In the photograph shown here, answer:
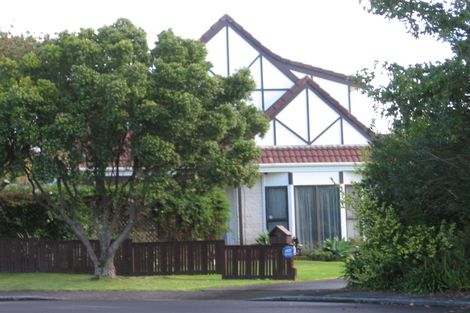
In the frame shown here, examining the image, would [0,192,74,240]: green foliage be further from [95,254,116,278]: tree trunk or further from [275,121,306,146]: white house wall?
[275,121,306,146]: white house wall

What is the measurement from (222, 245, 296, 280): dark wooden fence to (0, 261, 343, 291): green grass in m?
0.44

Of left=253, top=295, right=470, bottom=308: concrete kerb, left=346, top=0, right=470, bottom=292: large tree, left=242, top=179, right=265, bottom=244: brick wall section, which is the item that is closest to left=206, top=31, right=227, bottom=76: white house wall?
left=242, top=179, right=265, bottom=244: brick wall section

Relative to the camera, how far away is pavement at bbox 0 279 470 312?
52.9 feet

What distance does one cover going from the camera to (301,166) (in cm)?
3109

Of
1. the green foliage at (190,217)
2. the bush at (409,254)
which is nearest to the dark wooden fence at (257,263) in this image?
the green foliage at (190,217)

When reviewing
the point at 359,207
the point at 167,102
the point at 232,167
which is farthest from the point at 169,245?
the point at 359,207

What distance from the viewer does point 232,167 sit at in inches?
830

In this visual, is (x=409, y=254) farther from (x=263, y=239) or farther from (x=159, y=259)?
(x=263, y=239)

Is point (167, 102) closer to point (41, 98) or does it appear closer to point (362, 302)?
point (41, 98)

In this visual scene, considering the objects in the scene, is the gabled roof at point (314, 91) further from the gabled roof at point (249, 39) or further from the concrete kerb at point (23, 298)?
the concrete kerb at point (23, 298)

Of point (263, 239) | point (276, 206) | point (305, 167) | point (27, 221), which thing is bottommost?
point (263, 239)

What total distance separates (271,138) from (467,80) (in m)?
17.4

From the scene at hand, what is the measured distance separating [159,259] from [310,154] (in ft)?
31.2

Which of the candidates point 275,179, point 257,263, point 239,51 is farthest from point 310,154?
point 257,263
